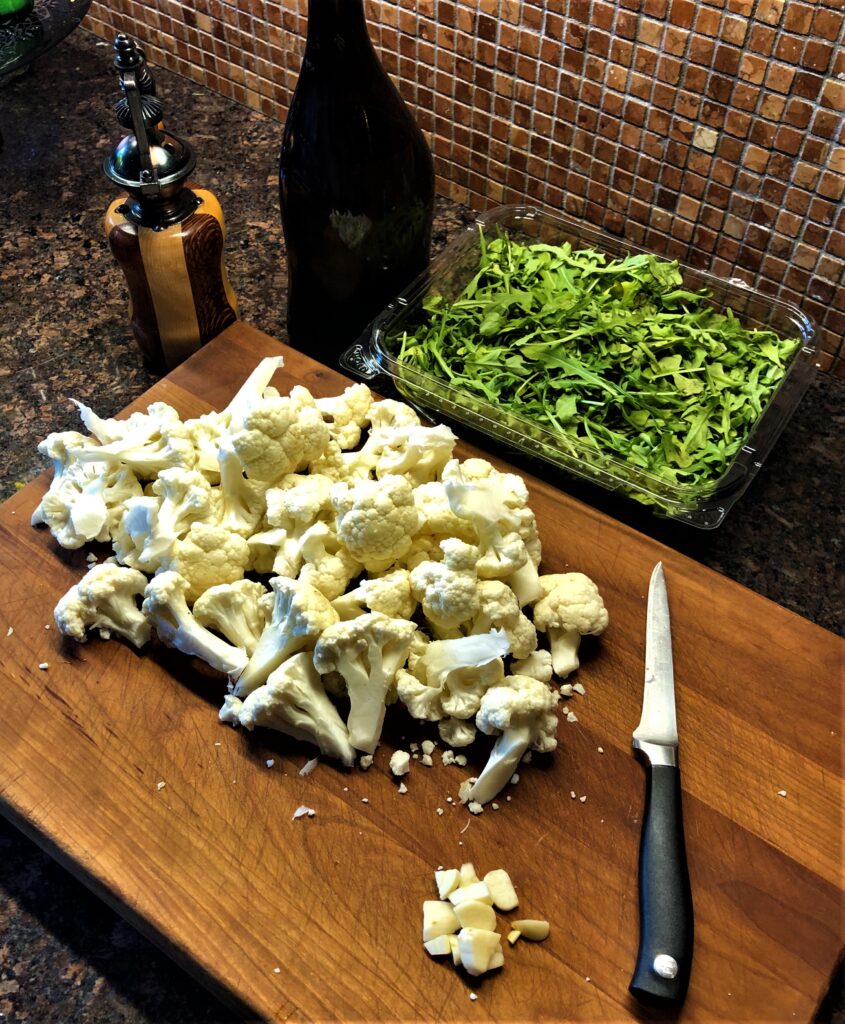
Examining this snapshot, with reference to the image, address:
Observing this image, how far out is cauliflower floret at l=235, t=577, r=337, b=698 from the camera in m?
1.04

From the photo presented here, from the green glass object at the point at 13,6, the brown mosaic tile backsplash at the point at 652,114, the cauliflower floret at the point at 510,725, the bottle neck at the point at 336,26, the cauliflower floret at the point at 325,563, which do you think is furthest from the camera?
the green glass object at the point at 13,6

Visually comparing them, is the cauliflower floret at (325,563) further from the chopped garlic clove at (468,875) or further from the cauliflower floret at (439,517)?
the chopped garlic clove at (468,875)

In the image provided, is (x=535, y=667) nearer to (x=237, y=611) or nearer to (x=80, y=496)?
(x=237, y=611)

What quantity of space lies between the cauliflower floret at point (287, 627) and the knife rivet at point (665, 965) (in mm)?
450

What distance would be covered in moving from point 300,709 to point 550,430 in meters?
0.49

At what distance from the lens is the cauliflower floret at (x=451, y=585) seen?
1.04 metres

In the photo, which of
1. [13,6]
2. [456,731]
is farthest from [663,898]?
[13,6]

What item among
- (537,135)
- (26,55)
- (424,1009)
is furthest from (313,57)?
(424,1009)

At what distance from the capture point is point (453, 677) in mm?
1048

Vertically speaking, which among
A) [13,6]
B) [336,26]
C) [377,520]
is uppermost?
[336,26]

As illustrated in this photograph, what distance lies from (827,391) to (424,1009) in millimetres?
1078

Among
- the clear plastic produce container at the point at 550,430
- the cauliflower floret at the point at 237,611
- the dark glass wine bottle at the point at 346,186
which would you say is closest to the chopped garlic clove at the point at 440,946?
the cauliflower floret at the point at 237,611

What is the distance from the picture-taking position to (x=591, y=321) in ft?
4.61

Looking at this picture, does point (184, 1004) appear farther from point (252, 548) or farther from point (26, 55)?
point (26, 55)
